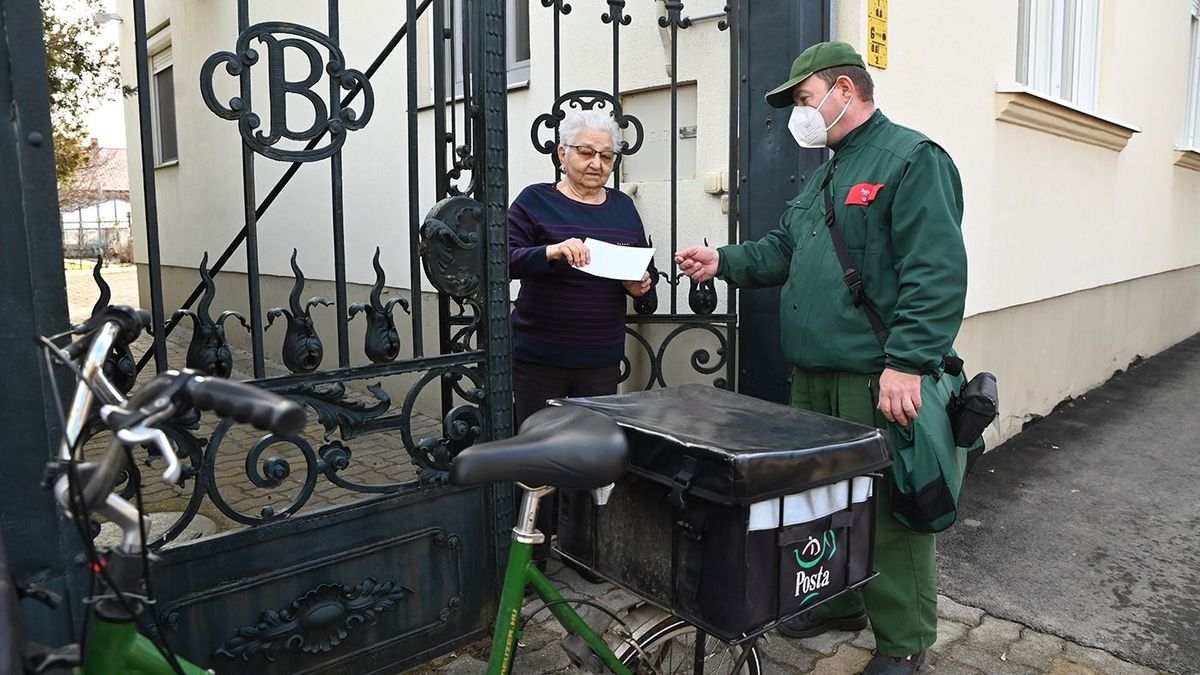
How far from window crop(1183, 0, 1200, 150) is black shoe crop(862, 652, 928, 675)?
8.40 metres

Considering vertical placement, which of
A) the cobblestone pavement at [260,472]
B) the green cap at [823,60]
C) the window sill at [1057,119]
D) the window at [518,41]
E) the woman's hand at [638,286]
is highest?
the window at [518,41]

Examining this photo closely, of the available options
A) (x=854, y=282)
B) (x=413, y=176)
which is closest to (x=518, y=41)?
(x=413, y=176)

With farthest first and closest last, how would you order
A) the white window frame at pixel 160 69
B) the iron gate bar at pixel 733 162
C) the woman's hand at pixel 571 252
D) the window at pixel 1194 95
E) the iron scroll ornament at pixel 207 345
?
the white window frame at pixel 160 69 → the window at pixel 1194 95 → the iron gate bar at pixel 733 162 → the woman's hand at pixel 571 252 → the iron scroll ornament at pixel 207 345

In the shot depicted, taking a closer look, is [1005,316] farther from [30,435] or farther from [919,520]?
[30,435]

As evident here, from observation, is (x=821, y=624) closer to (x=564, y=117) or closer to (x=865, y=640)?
(x=865, y=640)

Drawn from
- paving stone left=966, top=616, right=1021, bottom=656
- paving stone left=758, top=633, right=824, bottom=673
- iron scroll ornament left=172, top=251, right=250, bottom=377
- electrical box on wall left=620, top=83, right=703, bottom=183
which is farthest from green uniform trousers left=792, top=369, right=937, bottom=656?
iron scroll ornament left=172, top=251, right=250, bottom=377

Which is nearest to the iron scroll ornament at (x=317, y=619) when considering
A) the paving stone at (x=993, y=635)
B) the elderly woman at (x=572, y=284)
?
the elderly woman at (x=572, y=284)

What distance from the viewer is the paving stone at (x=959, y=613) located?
123 inches

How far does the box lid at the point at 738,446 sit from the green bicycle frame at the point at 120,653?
1.04 metres

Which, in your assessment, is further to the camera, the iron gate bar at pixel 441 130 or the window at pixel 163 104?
the window at pixel 163 104

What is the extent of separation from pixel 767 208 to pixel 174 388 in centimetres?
262

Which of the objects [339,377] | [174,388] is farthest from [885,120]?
[174,388]

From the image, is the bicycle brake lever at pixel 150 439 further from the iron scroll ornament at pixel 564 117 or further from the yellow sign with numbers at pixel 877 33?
the yellow sign with numbers at pixel 877 33

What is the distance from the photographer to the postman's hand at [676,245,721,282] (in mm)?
3102
